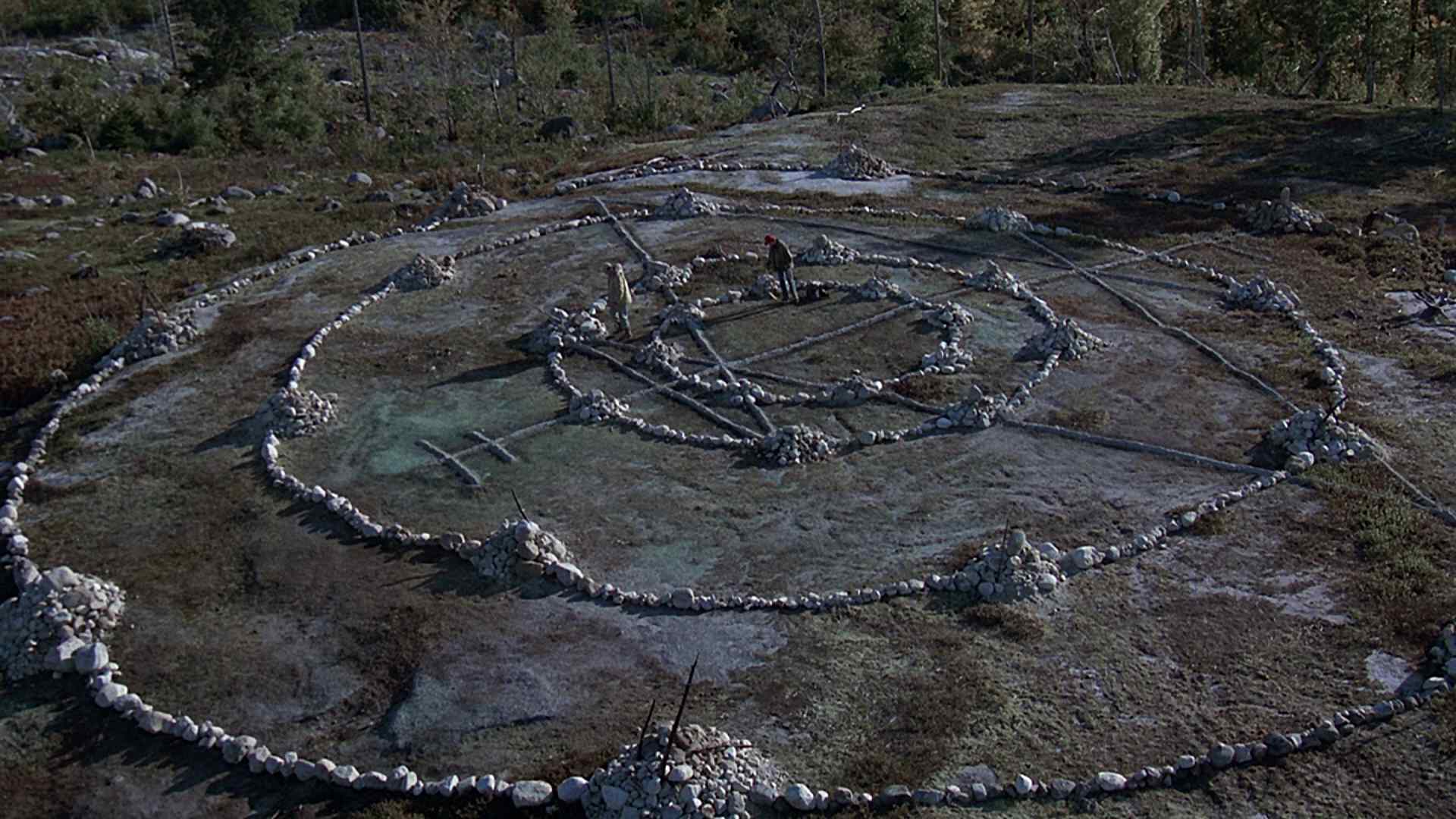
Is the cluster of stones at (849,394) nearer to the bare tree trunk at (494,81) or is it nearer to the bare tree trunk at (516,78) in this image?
the bare tree trunk at (494,81)

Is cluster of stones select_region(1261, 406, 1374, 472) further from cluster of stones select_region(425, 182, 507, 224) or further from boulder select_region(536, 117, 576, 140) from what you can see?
boulder select_region(536, 117, 576, 140)

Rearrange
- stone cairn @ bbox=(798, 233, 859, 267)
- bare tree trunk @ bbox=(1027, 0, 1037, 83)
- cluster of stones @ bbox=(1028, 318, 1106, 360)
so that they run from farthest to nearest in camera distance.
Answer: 1. bare tree trunk @ bbox=(1027, 0, 1037, 83)
2. stone cairn @ bbox=(798, 233, 859, 267)
3. cluster of stones @ bbox=(1028, 318, 1106, 360)

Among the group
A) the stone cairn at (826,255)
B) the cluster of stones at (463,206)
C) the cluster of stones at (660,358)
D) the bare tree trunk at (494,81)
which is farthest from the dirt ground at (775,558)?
the bare tree trunk at (494,81)

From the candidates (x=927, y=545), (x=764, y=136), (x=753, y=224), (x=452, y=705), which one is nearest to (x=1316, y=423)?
(x=927, y=545)

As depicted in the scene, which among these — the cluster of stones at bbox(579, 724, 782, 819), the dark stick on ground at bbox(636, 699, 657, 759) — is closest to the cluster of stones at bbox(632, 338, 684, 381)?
the dark stick on ground at bbox(636, 699, 657, 759)

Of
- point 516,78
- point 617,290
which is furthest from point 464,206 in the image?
point 516,78

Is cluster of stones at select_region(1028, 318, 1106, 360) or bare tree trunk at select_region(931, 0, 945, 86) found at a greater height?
bare tree trunk at select_region(931, 0, 945, 86)

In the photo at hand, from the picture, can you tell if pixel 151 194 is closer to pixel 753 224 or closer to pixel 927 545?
pixel 753 224
